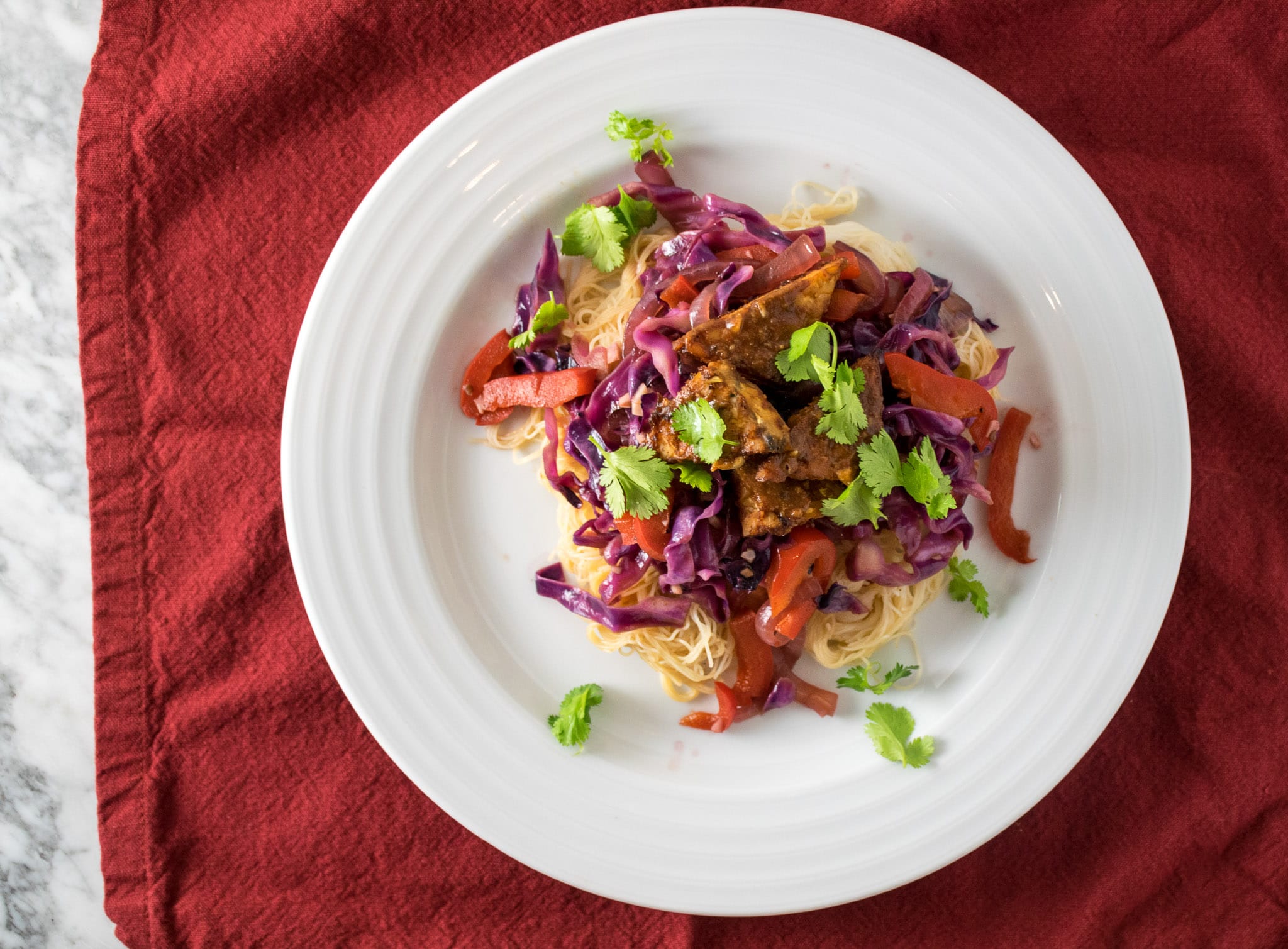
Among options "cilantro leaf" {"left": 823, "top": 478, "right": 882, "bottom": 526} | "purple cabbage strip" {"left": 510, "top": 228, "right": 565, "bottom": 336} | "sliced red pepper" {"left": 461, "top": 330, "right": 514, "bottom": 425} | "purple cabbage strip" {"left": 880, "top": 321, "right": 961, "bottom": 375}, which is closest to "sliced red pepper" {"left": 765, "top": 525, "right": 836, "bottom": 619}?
"cilantro leaf" {"left": 823, "top": 478, "right": 882, "bottom": 526}

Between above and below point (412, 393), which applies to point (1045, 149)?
below

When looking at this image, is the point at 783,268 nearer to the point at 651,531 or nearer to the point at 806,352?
the point at 806,352

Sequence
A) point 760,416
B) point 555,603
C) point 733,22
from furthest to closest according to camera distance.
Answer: point 555,603
point 733,22
point 760,416

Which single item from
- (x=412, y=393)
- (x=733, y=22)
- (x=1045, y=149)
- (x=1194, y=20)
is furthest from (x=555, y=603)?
(x=1194, y=20)

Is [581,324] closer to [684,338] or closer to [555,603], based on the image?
[684,338]

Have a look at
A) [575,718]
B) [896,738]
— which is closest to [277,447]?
[575,718]

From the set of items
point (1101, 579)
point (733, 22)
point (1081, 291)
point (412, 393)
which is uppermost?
point (733, 22)
